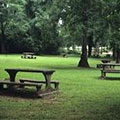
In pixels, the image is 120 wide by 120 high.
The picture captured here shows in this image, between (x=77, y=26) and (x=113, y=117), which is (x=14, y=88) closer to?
(x=113, y=117)

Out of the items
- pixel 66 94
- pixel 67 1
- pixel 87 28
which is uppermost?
pixel 67 1

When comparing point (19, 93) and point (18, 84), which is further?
point (19, 93)

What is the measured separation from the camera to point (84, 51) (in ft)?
103

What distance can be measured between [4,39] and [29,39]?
4.61 metres

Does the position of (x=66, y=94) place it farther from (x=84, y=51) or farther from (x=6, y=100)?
(x=84, y=51)

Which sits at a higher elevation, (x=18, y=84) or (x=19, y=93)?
(x=18, y=84)

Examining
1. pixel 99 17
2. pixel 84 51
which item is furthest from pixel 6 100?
pixel 84 51

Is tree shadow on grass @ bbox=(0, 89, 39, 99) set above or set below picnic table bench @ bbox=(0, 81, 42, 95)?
below

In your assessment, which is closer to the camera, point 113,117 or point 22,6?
point 113,117

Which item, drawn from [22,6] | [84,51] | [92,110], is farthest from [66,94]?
[22,6]

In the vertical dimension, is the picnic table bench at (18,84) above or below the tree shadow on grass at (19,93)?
above

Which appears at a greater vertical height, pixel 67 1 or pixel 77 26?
pixel 67 1

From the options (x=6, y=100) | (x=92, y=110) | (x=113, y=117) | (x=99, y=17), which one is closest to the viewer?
(x=113, y=117)

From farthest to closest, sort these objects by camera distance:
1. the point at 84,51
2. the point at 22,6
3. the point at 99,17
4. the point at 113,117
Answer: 1. the point at 22,6
2. the point at 84,51
3. the point at 99,17
4. the point at 113,117
